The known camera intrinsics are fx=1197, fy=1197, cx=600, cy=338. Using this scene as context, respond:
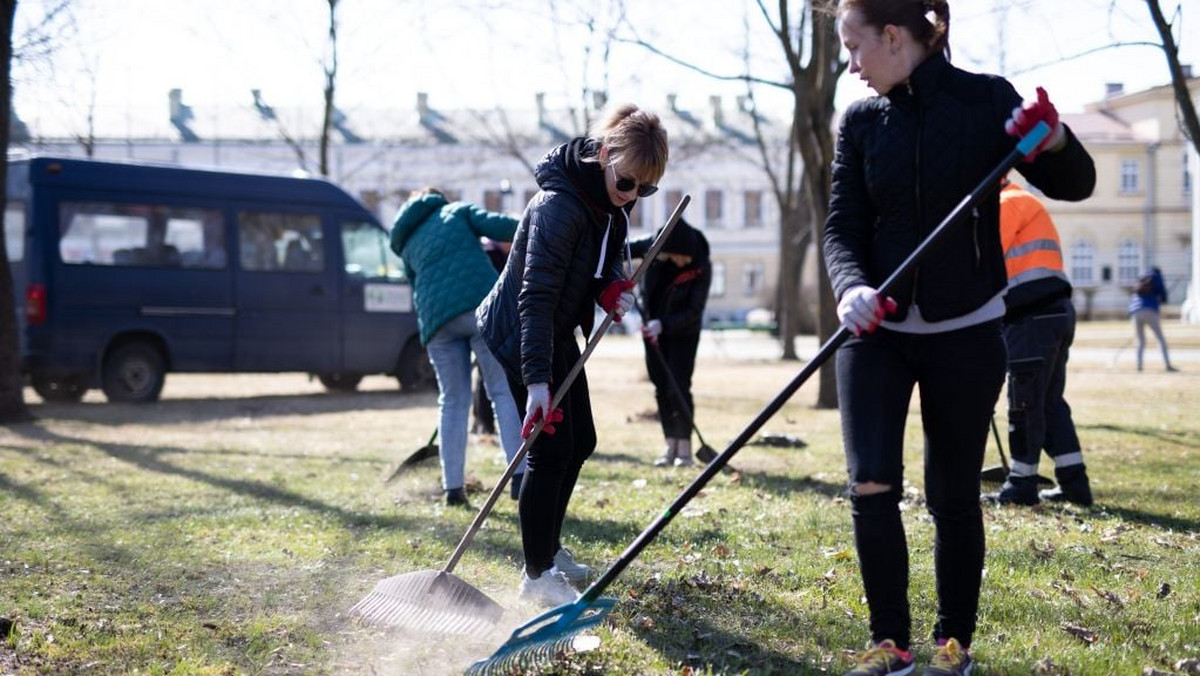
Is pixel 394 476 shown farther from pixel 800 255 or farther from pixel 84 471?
pixel 800 255

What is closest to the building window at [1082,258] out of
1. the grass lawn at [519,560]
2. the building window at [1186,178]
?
the building window at [1186,178]

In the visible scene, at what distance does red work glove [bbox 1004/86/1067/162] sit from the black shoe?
4.24 meters

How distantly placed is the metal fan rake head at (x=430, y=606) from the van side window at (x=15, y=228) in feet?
34.8

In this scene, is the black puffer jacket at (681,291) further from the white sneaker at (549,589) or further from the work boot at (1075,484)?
the white sneaker at (549,589)

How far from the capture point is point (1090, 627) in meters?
4.10

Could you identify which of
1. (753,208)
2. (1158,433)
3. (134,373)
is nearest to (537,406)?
(1158,433)

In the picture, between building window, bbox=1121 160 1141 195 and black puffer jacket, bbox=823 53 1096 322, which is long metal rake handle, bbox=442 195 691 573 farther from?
building window, bbox=1121 160 1141 195

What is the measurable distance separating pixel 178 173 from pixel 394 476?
8008 mm

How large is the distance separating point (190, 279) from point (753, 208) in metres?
50.6

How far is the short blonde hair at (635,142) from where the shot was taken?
3996mm

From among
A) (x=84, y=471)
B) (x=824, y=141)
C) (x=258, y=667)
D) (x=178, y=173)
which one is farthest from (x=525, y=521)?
(x=178, y=173)

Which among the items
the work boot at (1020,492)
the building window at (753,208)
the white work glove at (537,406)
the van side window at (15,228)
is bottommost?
the work boot at (1020,492)

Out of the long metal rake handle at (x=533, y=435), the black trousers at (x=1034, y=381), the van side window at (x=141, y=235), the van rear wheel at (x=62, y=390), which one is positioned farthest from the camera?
the van rear wheel at (x=62, y=390)

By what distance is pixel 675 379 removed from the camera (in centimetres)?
842
